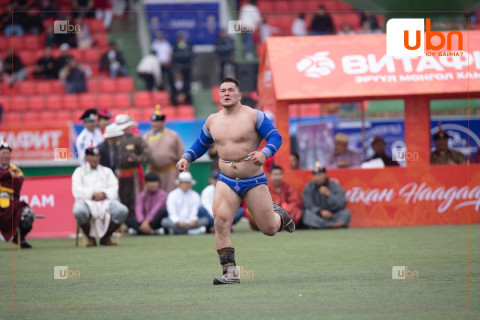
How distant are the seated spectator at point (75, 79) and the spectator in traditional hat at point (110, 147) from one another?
10.7 metres

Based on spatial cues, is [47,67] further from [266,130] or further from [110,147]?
[266,130]

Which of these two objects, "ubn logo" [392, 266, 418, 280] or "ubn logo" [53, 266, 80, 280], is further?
"ubn logo" [53, 266, 80, 280]

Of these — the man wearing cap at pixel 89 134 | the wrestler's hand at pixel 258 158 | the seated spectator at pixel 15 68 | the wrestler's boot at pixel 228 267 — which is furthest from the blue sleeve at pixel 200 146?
the seated spectator at pixel 15 68

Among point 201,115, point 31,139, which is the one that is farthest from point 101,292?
point 201,115

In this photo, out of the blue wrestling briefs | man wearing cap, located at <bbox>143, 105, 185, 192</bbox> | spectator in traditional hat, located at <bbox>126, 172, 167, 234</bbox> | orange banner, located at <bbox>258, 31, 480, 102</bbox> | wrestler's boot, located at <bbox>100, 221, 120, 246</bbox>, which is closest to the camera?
the blue wrestling briefs

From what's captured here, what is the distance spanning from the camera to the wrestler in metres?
9.66

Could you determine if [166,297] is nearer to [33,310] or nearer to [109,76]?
[33,310]

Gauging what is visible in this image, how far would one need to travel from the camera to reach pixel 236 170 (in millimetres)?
9719

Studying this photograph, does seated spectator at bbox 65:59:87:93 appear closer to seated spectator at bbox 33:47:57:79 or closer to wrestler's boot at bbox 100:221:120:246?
seated spectator at bbox 33:47:57:79

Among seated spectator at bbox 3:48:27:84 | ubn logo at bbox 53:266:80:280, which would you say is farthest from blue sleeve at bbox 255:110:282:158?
seated spectator at bbox 3:48:27:84

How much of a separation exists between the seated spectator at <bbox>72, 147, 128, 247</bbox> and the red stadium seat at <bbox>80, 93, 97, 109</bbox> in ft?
40.3

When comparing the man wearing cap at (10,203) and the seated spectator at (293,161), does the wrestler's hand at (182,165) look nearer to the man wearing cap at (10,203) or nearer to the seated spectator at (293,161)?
the man wearing cap at (10,203)

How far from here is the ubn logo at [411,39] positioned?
17312 mm

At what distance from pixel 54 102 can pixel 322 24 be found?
8.58 metres
